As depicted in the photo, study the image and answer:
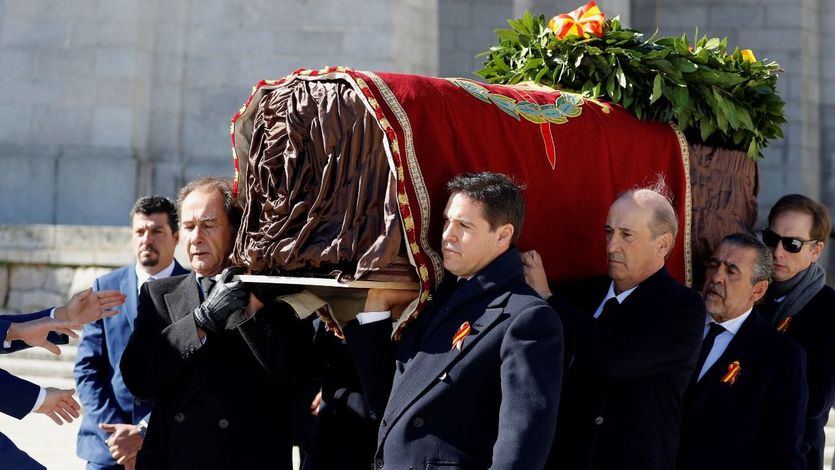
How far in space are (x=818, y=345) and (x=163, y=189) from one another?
6632 mm

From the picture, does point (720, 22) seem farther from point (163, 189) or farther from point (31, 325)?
point (31, 325)

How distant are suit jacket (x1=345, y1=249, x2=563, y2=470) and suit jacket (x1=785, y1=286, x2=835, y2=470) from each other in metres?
1.51

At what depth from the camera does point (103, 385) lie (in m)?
4.82

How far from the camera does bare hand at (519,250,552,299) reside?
3.84 metres

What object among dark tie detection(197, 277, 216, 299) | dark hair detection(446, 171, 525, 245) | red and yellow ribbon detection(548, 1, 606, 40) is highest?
red and yellow ribbon detection(548, 1, 606, 40)

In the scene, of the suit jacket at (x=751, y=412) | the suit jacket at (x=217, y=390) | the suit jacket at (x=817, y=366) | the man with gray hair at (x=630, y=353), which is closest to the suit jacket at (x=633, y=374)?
the man with gray hair at (x=630, y=353)

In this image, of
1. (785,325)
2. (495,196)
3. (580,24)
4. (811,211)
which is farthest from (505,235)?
(811,211)

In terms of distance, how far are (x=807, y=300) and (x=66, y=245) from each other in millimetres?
6039

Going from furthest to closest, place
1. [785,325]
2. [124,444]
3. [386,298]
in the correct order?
[785,325] < [124,444] < [386,298]

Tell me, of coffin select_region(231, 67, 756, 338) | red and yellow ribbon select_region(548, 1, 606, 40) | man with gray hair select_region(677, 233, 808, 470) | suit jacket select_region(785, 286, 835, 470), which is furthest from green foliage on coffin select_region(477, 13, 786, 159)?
suit jacket select_region(785, 286, 835, 470)

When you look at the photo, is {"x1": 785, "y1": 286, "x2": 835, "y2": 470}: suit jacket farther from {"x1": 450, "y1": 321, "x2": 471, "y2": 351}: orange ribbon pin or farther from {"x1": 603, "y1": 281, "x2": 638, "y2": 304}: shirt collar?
{"x1": 450, "y1": 321, "x2": 471, "y2": 351}: orange ribbon pin

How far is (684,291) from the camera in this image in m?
3.79

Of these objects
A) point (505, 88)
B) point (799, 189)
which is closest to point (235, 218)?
point (505, 88)

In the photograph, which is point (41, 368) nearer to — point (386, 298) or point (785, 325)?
point (386, 298)
